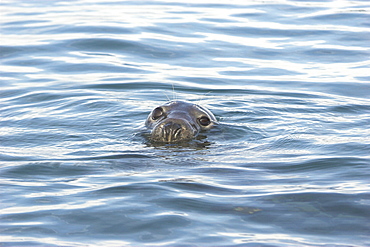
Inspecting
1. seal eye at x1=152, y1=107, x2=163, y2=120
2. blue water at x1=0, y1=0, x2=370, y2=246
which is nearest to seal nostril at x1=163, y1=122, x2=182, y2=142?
blue water at x1=0, y1=0, x2=370, y2=246

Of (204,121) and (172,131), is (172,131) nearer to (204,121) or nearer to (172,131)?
(172,131)

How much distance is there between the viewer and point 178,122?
8.61 meters

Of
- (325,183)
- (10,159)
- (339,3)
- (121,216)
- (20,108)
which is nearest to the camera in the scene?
(121,216)

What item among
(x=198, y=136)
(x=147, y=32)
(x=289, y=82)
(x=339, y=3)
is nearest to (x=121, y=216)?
(x=198, y=136)

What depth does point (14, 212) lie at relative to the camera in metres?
6.08

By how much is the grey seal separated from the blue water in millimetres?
194

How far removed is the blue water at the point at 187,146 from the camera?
5789 millimetres

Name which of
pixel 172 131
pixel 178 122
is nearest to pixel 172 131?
pixel 172 131

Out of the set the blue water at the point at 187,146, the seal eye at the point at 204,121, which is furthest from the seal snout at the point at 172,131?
the seal eye at the point at 204,121

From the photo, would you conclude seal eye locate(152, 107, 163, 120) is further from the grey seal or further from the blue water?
the blue water

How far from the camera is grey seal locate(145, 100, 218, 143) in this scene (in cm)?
845

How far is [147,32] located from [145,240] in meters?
11.4

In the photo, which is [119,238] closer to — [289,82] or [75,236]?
[75,236]

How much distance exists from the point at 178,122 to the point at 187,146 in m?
0.44
